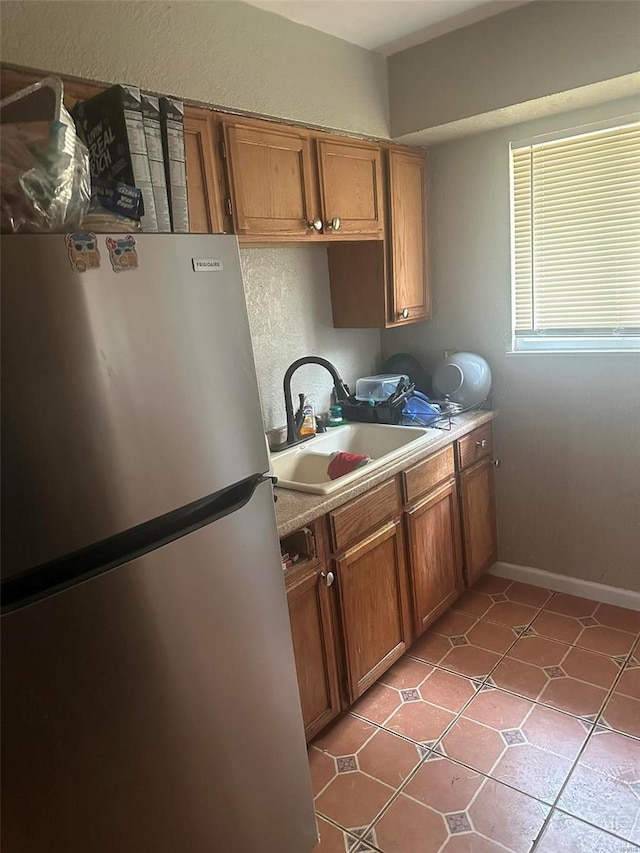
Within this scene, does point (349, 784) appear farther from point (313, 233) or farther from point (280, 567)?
point (313, 233)

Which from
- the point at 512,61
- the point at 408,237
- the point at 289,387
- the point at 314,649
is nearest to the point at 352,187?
the point at 408,237

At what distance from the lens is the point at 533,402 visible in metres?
2.78

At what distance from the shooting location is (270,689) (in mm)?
1465

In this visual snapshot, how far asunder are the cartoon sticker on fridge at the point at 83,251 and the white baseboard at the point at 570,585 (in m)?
2.59

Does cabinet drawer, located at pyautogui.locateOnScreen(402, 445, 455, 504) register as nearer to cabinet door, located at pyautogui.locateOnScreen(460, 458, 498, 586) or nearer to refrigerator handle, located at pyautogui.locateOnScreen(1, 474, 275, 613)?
cabinet door, located at pyautogui.locateOnScreen(460, 458, 498, 586)

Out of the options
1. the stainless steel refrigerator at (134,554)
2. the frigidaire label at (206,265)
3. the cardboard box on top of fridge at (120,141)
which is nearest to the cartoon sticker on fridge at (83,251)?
the stainless steel refrigerator at (134,554)

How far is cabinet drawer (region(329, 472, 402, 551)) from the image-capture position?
6.48 feet

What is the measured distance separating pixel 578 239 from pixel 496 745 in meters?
2.00

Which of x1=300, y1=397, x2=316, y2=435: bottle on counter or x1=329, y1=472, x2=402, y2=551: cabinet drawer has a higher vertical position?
x1=300, y1=397, x2=316, y2=435: bottle on counter

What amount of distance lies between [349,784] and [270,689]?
2.25 feet

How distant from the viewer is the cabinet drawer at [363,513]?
6.48ft

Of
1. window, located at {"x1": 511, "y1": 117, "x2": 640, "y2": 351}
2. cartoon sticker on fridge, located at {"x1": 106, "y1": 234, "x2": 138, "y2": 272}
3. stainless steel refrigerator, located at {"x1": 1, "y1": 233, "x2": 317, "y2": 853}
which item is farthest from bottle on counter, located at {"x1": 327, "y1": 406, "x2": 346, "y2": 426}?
cartoon sticker on fridge, located at {"x1": 106, "y1": 234, "x2": 138, "y2": 272}

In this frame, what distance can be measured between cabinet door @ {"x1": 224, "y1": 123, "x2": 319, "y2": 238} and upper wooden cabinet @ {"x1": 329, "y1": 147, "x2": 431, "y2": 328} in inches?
19.8

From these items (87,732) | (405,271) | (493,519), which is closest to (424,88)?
(405,271)
